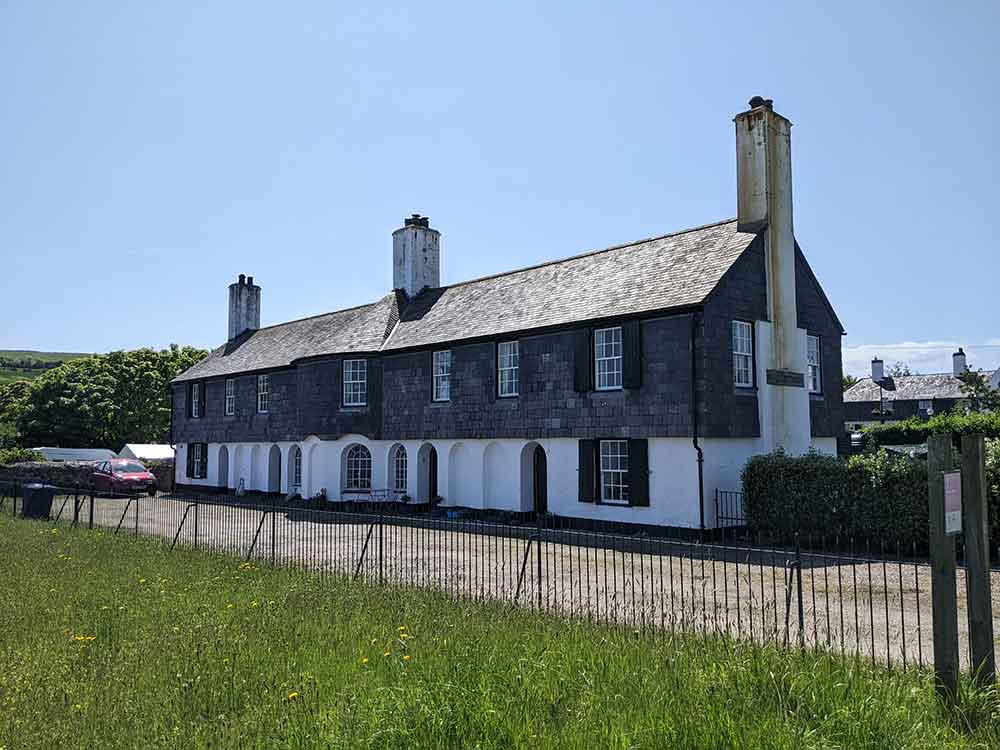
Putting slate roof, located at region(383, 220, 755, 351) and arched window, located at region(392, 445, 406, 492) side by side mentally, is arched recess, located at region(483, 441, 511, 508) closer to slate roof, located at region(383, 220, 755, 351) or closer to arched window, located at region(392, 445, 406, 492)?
slate roof, located at region(383, 220, 755, 351)

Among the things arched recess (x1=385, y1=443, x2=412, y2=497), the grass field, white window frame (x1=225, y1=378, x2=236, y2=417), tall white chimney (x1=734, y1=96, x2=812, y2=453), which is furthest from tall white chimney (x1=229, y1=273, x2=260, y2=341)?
the grass field

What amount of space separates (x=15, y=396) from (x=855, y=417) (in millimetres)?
A: 73069

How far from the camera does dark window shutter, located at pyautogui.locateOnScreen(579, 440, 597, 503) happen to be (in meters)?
21.4

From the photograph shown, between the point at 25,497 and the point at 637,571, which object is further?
the point at 25,497

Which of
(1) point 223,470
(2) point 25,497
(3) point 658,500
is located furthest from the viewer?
(1) point 223,470

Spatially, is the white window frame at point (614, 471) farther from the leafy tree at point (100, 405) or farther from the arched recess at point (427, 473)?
the leafy tree at point (100, 405)

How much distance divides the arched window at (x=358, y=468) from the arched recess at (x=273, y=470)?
20.9 feet

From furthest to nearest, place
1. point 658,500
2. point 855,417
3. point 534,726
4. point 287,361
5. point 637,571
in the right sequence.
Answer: point 855,417 < point 287,361 < point 658,500 < point 637,571 < point 534,726

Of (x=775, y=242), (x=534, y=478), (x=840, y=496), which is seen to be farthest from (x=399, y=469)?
(x=840, y=496)

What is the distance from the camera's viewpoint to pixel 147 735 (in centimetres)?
583

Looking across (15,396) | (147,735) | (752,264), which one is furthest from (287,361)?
(15,396)

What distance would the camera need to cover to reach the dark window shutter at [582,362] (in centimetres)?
2167

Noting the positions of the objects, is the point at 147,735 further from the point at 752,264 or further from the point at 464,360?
the point at 464,360

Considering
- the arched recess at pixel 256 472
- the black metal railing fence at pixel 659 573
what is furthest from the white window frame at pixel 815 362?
the arched recess at pixel 256 472
